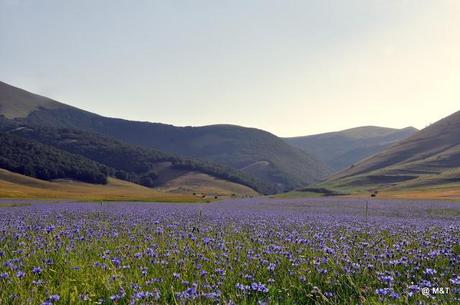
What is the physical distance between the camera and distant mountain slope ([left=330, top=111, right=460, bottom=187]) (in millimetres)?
130625

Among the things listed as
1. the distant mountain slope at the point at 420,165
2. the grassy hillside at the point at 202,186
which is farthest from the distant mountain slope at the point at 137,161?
the distant mountain slope at the point at 420,165

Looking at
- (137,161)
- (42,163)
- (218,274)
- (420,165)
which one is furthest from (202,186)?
(218,274)

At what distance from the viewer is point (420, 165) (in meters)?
159

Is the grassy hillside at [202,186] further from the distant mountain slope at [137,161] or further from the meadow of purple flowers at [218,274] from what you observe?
the meadow of purple flowers at [218,274]

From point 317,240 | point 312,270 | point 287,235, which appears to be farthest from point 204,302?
point 287,235

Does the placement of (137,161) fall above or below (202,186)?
above

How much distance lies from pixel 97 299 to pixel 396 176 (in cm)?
15469

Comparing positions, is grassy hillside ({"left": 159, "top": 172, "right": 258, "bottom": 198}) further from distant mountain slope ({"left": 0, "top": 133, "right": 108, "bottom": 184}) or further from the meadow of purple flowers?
the meadow of purple flowers

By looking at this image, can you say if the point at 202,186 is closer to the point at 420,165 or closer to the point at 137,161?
the point at 137,161

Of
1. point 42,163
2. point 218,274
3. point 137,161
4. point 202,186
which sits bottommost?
point 218,274

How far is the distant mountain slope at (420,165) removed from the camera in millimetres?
130625

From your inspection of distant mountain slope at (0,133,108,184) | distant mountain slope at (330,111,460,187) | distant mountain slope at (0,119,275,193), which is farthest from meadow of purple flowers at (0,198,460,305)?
distant mountain slope at (0,119,275,193)

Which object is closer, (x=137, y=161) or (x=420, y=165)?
(x=420, y=165)

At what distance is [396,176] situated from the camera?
147 metres
